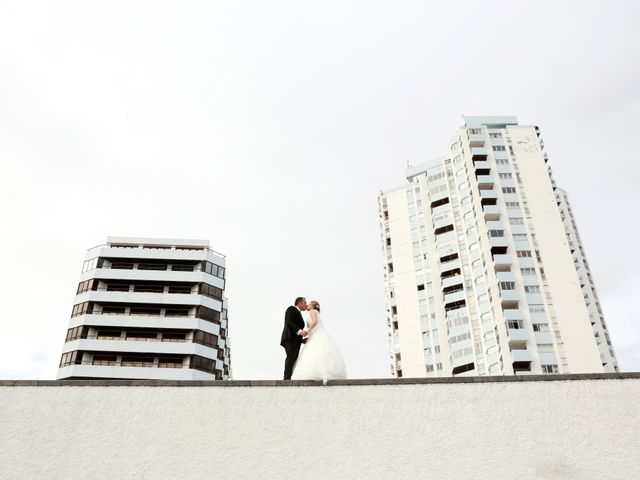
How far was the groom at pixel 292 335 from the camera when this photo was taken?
895 cm

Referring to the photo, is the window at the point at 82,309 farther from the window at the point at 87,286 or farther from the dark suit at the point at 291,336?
the dark suit at the point at 291,336

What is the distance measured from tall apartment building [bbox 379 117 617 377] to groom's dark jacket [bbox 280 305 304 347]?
168 feet

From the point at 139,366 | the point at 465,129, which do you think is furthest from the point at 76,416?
the point at 465,129

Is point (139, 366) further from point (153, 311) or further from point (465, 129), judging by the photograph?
point (465, 129)

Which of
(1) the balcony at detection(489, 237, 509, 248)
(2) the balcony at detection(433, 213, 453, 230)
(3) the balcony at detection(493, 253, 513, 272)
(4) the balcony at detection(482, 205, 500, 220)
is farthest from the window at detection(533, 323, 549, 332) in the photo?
(2) the balcony at detection(433, 213, 453, 230)

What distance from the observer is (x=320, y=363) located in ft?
25.7

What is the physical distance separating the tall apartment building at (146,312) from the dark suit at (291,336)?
159 ft

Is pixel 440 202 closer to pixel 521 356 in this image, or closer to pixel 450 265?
pixel 450 265

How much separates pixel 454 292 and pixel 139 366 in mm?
40508

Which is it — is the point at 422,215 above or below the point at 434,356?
above

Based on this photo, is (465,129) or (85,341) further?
(465,129)

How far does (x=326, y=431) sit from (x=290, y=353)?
2.04 m

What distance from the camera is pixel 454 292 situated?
225ft

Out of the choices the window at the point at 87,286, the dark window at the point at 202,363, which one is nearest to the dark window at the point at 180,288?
the window at the point at 87,286
